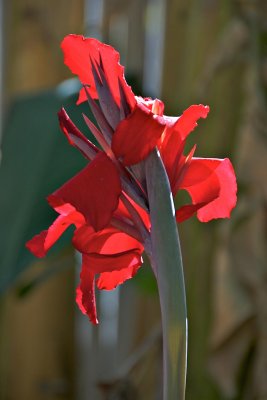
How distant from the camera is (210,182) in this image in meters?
0.32

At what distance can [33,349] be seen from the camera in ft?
4.43

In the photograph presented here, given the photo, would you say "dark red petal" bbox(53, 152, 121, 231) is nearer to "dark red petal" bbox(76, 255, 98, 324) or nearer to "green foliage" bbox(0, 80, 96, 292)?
"dark red petal" bbox(76, 255, 98, 324)

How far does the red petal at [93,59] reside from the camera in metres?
0.29

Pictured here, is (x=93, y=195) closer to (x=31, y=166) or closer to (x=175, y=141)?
(x=175, y=141)

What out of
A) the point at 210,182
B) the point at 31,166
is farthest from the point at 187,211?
the point at 31,166

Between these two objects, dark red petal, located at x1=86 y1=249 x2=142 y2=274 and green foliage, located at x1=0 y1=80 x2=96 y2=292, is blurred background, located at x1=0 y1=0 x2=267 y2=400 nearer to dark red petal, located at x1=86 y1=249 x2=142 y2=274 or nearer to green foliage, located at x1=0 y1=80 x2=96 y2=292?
green foliage, located at x1=0 y1=80 x2=96 y2=292

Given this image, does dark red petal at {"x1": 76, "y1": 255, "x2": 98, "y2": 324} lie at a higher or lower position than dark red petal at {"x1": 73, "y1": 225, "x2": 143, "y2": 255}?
lower

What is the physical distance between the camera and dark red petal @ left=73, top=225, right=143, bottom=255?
0.31 m

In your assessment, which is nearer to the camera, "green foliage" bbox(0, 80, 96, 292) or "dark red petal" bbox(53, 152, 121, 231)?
"dark red petal" bbox(53, 152, 121, 231)

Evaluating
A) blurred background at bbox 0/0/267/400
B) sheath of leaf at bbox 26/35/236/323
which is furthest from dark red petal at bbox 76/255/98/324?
blurred background at bbox 0/0/267/400

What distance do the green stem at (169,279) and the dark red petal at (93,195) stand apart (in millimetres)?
14

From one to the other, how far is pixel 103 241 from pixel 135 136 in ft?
0.20

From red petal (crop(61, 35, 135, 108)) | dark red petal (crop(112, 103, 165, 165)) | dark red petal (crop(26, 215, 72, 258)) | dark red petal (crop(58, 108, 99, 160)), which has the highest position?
red petal (crop(61, 35, 135, 108))

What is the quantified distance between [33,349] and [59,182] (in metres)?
0.51
